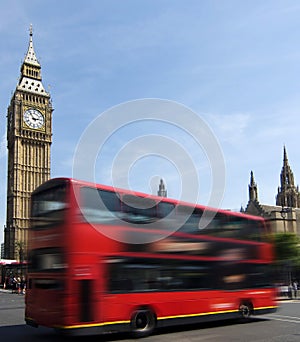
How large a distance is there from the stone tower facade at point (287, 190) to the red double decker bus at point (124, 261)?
82212mm

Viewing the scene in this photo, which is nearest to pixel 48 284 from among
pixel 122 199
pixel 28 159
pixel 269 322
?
pixel 122 199

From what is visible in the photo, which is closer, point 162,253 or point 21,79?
point 162,253

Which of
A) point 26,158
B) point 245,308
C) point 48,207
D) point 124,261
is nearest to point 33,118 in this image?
point 26,158

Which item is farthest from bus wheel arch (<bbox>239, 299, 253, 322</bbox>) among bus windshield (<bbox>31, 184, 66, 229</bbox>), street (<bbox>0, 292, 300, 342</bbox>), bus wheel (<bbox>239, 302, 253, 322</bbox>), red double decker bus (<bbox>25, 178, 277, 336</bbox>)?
bus windshield (<bbox>31, 184, 66, 229</bbox>)

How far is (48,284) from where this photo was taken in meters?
12.0

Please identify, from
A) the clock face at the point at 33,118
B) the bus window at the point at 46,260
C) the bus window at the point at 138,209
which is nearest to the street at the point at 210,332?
the bus window at the point at 46,260

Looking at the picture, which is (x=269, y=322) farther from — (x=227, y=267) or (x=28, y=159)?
(x=28, y=159)

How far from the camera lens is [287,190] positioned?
9525cm

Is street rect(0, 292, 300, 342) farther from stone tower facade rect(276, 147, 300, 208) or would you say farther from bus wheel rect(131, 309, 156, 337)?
stone tower facade rect(276, 147, 300, 208)

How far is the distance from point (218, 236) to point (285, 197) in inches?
3314

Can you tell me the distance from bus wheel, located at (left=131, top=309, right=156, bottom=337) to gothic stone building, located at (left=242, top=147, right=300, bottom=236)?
3196 cm

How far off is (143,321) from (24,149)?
285 ft

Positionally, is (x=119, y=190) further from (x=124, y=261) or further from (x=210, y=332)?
(x=210, y=332)

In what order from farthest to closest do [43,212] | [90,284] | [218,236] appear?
[218,236] → [43,212] → [90,284]
